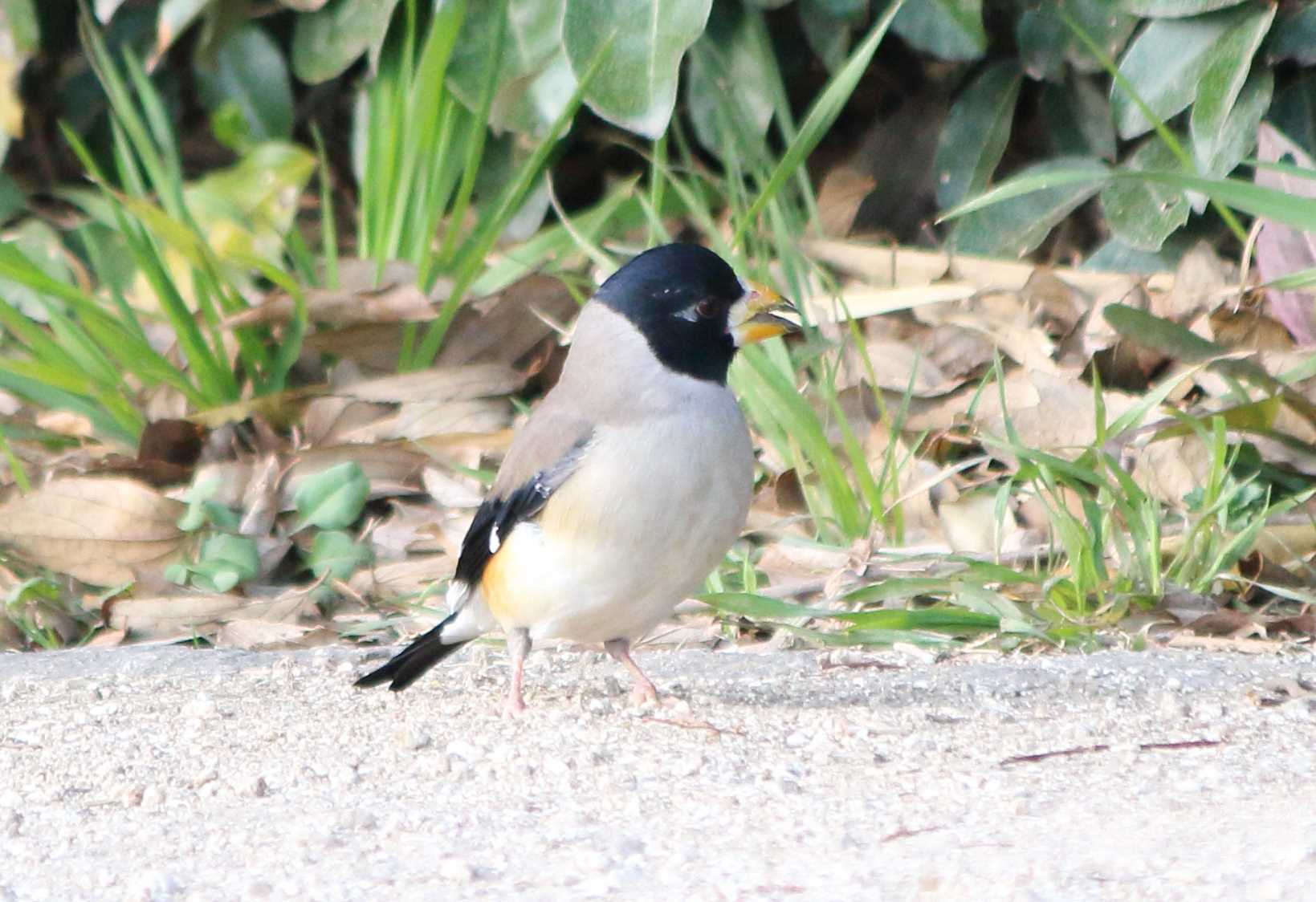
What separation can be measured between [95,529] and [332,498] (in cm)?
71

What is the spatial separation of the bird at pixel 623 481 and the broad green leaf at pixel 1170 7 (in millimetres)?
1792

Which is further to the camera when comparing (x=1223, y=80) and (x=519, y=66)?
(x=519, y=66)

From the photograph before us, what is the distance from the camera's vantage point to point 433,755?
3.82 metres

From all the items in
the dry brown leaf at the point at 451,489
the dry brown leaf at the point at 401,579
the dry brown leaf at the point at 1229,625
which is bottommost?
the dry brown leaf at the point at 401,579

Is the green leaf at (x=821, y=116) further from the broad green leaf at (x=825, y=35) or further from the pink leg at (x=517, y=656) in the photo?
the pink leg at (x=517, y=656)

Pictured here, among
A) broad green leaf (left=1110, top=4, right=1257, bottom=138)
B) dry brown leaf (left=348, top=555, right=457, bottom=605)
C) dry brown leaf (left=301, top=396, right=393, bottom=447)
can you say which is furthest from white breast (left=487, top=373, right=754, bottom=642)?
broad green leaf (left=1110, top=4, right=1257, bottom=138)

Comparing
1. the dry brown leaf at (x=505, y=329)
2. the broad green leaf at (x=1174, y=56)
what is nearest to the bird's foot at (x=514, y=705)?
the dry brown leaf at (x=505, y=329)

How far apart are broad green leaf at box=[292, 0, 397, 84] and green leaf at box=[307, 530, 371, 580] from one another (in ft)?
6.43

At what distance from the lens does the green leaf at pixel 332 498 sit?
5.67 metres

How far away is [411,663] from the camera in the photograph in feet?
14.6

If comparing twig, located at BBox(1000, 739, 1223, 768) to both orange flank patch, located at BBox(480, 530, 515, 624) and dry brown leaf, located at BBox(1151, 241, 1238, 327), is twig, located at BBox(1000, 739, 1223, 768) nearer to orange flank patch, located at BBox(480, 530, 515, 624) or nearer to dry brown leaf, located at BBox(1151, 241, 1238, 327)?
orange flank patch, located at BBox(480, 530, 515, 624)

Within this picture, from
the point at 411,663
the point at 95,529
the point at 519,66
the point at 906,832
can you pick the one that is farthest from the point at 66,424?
the point at 906,832

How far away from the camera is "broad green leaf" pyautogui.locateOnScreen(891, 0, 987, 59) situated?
6.04m

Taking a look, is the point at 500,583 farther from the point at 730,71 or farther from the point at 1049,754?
the point at 730,71
